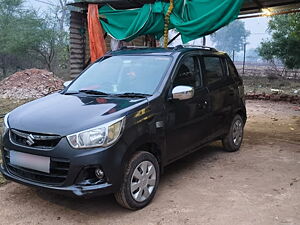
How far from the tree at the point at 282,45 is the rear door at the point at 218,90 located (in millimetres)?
11459

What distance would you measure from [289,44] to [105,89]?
1425cm

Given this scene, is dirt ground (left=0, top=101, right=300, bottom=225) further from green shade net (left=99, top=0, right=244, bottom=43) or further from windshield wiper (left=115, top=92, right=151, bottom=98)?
green shade net (left=99, top=0, right=244, bottom=43)

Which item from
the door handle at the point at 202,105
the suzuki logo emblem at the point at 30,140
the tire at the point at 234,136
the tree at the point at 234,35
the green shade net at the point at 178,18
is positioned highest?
the tree at the point at 234,35

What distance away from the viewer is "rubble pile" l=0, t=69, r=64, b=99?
1191cm

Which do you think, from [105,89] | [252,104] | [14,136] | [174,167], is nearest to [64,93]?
[105,89]

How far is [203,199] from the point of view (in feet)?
13.2

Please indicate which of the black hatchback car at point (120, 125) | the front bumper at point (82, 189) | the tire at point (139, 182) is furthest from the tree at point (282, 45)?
the front bumper at point (82, 189)

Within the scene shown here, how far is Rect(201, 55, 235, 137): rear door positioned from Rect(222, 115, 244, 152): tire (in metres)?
0.30

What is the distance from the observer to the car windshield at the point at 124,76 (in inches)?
166

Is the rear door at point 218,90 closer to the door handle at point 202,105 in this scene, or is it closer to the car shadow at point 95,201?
the door handle at point 202,105

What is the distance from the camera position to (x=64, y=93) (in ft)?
14.7

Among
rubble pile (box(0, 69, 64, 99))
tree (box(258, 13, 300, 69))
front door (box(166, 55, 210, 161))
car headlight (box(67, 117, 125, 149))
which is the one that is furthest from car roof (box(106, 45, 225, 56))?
tree (box(258, 13, 300, 69))

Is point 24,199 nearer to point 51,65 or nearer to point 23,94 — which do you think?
point 23,94

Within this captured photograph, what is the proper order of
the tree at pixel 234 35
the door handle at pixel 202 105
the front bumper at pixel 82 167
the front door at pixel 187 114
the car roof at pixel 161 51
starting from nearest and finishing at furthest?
the front bumper at pixel 82 167 < the front door at pixel 187 114 < the car roof at pixel 161 51 < the door handle at pixel 202 105 < the tree at pixel 234 35
